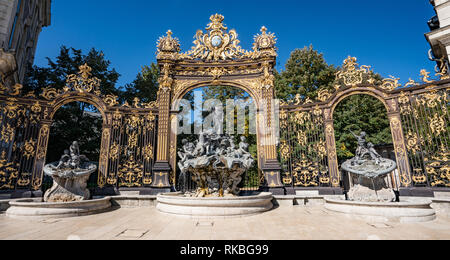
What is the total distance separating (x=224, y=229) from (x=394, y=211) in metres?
3.87

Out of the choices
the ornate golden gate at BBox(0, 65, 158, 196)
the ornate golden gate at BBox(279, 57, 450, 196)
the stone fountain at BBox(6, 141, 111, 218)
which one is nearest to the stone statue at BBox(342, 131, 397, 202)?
the ornate golden gate at BBox(279, 57, 450, 196)

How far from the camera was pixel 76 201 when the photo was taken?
592 centimetres

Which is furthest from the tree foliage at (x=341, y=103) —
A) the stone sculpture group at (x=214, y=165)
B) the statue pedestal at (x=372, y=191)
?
the stone sculpture group at (x=214, y=165)

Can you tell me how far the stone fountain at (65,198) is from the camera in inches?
212

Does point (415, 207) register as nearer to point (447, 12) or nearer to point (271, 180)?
point (271, 180)

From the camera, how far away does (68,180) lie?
6414 millimetres

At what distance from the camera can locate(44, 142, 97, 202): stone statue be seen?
20.5ft

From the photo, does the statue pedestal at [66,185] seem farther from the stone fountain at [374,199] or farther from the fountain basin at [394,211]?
the fountain basin at [394,211]

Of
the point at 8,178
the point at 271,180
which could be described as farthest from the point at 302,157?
the point at 8,178

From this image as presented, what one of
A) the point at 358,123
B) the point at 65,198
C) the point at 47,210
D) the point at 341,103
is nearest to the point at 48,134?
the point at 65,198

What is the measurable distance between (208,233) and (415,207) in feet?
15.2

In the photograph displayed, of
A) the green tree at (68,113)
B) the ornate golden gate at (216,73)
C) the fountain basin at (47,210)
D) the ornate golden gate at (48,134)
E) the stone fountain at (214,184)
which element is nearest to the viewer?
the fountain basin at (47,210)

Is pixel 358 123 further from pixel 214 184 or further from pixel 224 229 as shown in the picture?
pixel 224 229

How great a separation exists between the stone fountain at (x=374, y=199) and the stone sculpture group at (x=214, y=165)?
2.81 metres
